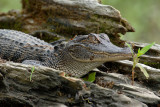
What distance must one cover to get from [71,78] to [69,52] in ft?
3.89

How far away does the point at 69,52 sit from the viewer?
439 centimetres

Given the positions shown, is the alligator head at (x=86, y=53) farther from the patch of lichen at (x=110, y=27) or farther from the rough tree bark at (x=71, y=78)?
the patch of lichen at (x=110, y=27)

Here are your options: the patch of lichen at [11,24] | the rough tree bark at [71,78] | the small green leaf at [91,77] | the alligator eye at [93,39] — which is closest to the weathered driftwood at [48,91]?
the rough tree bark at [71,78]

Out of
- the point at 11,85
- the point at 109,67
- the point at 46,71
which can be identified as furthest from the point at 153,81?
the point at 11,85

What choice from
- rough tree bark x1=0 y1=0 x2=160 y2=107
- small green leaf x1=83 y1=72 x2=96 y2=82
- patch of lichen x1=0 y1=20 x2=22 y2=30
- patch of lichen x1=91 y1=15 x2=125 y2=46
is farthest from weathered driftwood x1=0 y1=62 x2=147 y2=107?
patch of lichen x1=0 y1=20 x2=22 y2=30

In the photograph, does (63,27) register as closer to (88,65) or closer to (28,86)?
(88,65)

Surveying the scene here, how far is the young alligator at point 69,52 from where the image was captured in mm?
4031

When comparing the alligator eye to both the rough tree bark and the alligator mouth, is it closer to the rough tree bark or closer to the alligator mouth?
the alligator mouth

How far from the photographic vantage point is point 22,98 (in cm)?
334

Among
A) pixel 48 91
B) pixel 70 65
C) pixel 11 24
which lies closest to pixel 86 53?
pixel 70 65

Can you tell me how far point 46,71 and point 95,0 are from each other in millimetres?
3475

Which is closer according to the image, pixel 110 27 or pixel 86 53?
pixel 86 53

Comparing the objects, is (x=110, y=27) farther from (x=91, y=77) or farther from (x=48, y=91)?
(x=48, y=91)

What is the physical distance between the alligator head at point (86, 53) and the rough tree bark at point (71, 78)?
0.44 m
